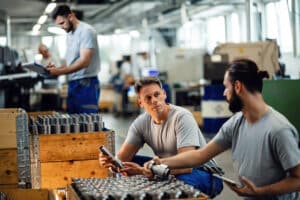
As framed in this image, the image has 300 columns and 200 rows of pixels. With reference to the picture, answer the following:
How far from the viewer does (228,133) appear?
2.89m

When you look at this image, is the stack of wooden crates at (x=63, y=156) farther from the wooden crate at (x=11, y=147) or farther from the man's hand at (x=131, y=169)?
the man's hand at (x=131, y=169)

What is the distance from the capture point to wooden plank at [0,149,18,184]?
366 centimetres

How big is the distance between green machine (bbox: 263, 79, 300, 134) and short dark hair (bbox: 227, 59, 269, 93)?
193 inches

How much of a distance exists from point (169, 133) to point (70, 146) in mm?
802

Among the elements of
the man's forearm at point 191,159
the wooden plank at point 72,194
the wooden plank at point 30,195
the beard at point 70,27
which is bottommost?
the wooden plank at point 30,195

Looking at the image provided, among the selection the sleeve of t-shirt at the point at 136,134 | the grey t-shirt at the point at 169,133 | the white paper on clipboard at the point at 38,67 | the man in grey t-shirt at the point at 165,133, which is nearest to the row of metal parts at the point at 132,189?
the man in grey t-shirt at the point at 165,133

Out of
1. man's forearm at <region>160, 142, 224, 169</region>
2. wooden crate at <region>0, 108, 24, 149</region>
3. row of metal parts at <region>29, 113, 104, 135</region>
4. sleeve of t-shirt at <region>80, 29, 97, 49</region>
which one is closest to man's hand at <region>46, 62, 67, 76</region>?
sleeve of t-shirt at <region>80, 29, 97, 49</region>

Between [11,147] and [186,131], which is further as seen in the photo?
[11,147]

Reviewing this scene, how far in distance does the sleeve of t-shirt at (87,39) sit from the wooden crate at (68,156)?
1205mm

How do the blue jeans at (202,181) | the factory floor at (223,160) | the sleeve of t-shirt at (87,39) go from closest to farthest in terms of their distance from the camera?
the blue jeans at (202,181) → the sleeve of t-shirt at (87,39) → the factory floor at (223,160)

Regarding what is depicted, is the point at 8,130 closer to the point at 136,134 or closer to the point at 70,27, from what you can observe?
the point at 136,134

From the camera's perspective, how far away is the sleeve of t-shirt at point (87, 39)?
506 cm

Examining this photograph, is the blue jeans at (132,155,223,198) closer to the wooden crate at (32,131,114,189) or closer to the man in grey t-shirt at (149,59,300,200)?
the man in grey t-shirt at (149,59,300,200)

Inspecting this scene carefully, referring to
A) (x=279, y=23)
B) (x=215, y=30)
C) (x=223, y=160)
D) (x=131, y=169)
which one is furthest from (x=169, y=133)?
(x=215, y=30)
